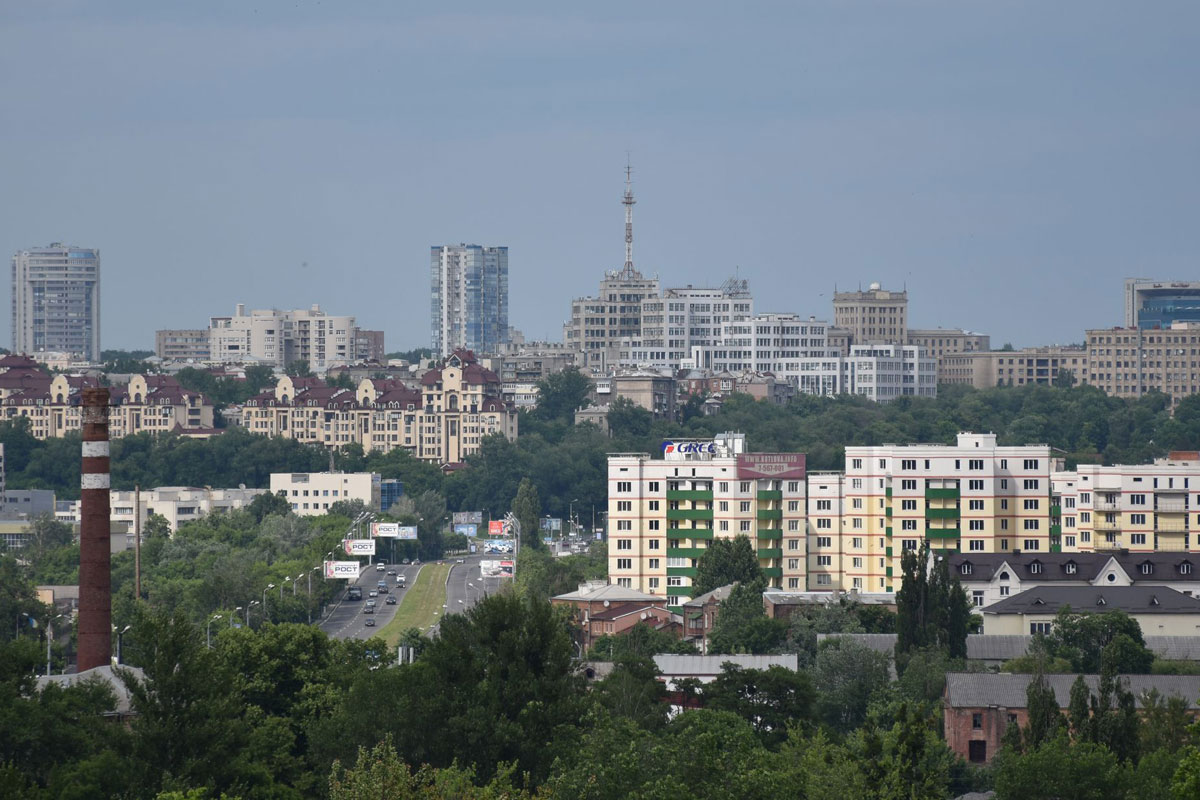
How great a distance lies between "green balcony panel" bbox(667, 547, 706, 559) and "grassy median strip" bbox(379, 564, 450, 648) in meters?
10.1

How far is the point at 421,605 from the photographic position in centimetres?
11812

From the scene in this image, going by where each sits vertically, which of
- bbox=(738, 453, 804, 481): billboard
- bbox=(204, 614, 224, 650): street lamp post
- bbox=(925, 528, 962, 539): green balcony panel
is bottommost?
bbox=(204, 614, 224, 650): street lamp post

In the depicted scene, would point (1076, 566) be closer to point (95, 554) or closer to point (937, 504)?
point (937, 504)

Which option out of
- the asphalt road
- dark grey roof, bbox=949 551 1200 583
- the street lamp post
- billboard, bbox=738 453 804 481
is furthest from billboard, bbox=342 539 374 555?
dark grey roof, bbox=949 551 1200 583

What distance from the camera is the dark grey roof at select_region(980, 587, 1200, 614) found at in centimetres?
8994

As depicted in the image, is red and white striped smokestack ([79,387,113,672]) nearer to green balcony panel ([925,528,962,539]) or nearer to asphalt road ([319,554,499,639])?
asphalt road ([319,554,499,639])

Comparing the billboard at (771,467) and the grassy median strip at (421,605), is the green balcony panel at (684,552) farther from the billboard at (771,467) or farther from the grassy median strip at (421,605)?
the grassy median strip at (421,605)

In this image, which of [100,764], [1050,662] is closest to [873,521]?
[1050,662]

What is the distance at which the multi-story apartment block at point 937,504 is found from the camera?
10631 centimetres

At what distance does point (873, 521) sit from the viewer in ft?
355

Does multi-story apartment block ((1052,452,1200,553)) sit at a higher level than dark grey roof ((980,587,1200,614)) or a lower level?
higher

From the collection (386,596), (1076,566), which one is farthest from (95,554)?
(386,596)

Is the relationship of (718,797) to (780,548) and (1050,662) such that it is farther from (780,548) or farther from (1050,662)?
(780,548)

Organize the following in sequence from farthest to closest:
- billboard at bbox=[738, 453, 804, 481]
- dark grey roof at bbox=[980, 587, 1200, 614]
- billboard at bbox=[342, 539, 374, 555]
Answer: billboard at bbox=[342, 539, 374, 555], billboard at bbox=[738, 453, 804, 481], dark grey roof at bbox=[980, 587, 1200, 614]
